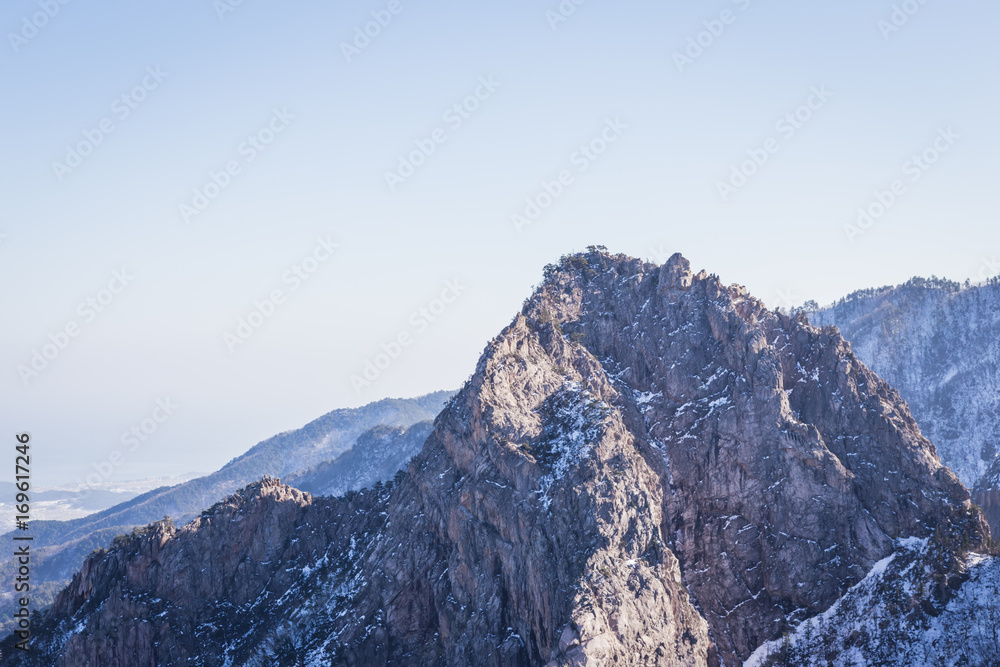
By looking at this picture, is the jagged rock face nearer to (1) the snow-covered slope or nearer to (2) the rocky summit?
(2) the rocky summit

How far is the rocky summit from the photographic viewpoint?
487ft

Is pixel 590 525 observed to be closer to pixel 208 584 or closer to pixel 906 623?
pixel 906 623

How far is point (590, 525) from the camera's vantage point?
14950 centimetres

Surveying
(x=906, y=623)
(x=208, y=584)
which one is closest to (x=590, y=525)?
(x=906, y=623)

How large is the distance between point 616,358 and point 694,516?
37.5 metres

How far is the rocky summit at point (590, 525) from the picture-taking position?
5846 inches

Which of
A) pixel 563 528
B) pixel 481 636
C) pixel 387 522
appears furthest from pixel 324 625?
pixel 563 528

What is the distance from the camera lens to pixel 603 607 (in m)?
140

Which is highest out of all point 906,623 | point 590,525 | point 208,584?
point 208,584

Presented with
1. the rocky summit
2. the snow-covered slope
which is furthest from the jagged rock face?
the snow-covered slope

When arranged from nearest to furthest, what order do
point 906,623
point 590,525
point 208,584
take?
1. point 906,623
2. point 590,525
3. point 208,584

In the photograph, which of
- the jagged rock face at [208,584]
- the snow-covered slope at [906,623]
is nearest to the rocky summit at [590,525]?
the jagged rock face at [208,584]

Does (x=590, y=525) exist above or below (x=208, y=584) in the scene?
below

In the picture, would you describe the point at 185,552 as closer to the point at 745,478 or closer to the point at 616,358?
the point at 616,358
